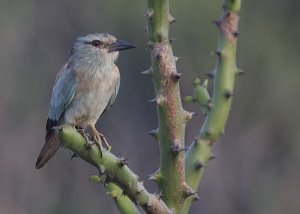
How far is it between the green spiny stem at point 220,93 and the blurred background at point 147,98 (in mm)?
8796

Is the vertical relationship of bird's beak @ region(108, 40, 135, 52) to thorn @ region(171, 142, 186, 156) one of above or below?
above

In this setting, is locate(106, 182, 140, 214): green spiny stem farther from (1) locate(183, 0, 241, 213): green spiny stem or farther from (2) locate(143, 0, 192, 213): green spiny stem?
(1) locate(183, 0, 241, 213): green spiny stem

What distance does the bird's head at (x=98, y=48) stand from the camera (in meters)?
5.02

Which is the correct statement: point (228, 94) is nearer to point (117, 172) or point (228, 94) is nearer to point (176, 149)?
point (176, 149)

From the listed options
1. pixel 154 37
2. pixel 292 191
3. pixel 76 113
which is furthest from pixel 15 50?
pixel 154 37

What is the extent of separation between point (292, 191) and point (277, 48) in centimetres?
225

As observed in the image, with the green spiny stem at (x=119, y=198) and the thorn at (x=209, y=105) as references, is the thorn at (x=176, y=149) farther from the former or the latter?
the thorn at (x=209, y=105)

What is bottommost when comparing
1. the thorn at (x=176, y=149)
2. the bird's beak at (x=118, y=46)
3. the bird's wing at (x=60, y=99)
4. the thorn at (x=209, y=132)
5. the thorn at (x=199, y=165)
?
the thorn at (x=199, y=165)

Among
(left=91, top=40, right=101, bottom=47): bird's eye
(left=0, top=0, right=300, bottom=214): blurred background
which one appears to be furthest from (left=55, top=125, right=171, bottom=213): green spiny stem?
(left=0, top=0, right=300, bottom=214): blurred background

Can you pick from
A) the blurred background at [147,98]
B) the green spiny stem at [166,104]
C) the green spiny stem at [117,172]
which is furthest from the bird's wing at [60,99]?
the blurred background at [147,98]

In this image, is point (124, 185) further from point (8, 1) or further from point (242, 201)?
point (8, 1)

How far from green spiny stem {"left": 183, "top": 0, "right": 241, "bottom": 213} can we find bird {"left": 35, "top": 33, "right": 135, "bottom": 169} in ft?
3.20

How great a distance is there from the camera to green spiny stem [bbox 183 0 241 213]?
11.9 ft

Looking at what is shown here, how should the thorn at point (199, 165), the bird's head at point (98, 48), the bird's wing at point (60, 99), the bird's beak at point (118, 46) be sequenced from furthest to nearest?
the bird's head at point (98, 48)
the bird's beak at point (118, 46)
the bird's wing at point (60, 99)
the thorn at point (199, 165)
